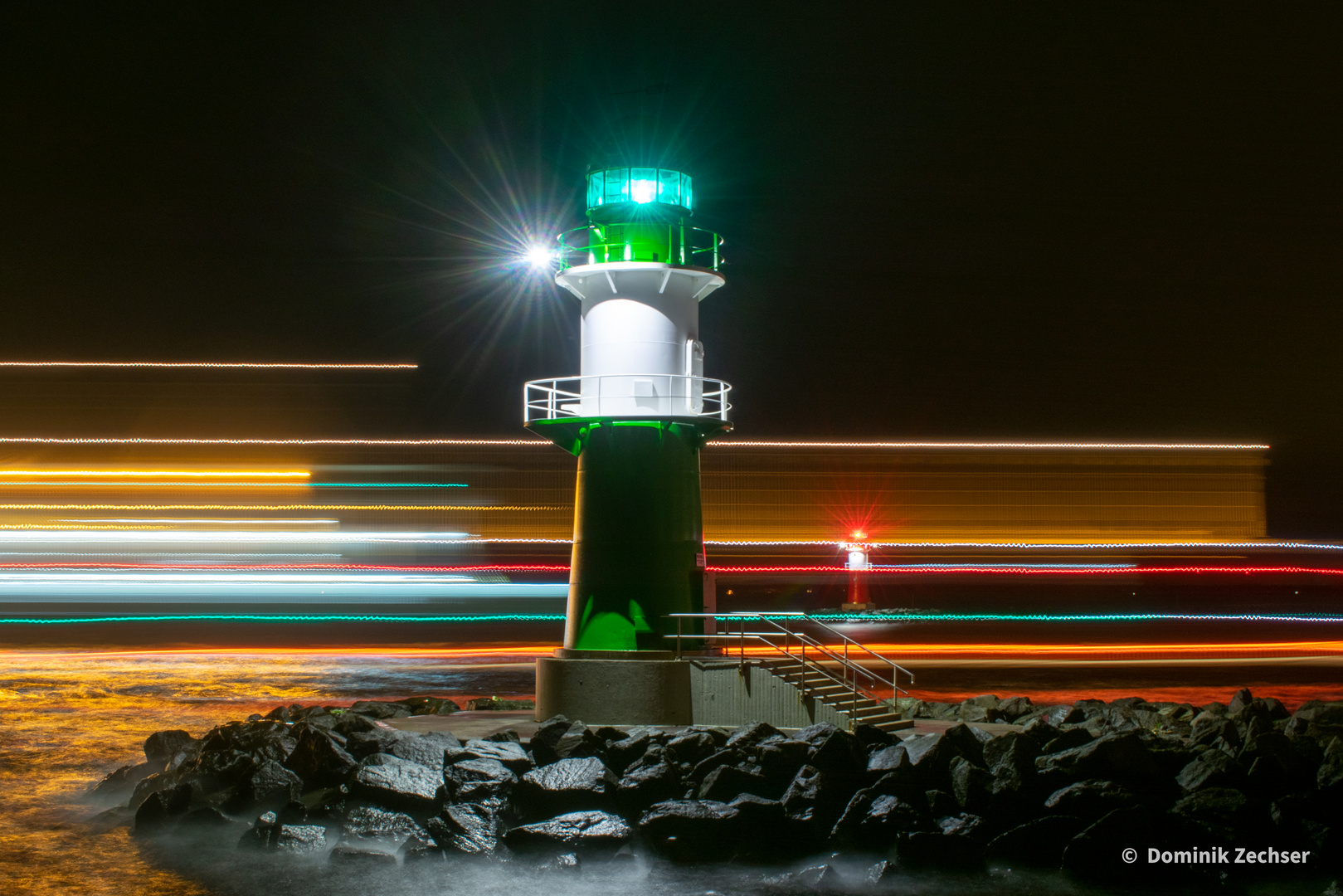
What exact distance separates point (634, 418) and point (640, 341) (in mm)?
983

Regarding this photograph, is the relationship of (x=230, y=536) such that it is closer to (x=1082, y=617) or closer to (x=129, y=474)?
(x=129, y=474)

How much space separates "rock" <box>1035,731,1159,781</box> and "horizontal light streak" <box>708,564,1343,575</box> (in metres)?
42.2

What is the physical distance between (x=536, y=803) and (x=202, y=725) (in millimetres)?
10568

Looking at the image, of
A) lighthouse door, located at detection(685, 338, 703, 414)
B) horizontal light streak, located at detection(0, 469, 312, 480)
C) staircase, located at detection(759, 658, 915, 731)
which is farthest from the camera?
horizontal light streak, located at detection(0, 469, 312, 480)

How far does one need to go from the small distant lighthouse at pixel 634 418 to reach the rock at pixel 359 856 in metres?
3.48

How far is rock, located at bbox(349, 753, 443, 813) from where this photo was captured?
9773 mm

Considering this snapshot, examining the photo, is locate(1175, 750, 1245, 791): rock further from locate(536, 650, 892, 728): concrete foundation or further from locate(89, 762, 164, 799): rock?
locate(89, 762, 164, 799): rock

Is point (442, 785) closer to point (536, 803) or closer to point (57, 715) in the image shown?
point (536, 803)

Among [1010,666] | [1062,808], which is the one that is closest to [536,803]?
[1062,808]

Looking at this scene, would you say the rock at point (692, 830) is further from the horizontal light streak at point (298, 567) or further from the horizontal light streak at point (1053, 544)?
the horizontal light streak at point (1053, 544)

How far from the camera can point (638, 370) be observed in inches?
501

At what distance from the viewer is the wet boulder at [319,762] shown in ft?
34.4

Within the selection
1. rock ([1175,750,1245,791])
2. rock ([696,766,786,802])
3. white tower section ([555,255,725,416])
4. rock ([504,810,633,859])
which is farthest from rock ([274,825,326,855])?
rock ([1175,750,1245,791])

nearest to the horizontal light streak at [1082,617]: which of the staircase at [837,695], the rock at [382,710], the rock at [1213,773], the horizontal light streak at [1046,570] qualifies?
the horizontal light streak at [1046,570]
